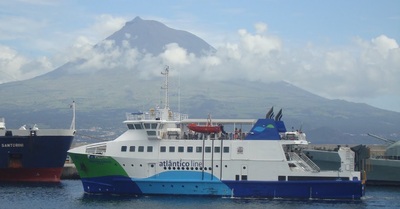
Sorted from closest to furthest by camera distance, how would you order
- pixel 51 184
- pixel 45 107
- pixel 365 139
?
pixel 51 184
pixel 45 107
pixel 365 139

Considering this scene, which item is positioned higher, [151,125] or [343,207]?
[151,125]

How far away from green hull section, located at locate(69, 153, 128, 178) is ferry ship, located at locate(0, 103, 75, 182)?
778 centimetres

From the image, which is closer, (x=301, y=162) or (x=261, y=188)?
(x=261, y=188)

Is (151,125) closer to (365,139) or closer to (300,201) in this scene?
(300,201)

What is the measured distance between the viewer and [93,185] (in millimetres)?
35281

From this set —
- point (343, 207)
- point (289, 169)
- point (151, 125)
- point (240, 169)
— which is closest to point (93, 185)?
point (151, 125)

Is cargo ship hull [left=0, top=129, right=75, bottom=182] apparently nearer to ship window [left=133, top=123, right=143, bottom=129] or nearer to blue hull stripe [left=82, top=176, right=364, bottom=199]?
ship window [left=133, top=123, right=143, bottom=129]

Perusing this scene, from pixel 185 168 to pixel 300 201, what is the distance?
5385mm

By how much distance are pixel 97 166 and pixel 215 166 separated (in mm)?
5593

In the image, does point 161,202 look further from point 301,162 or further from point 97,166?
point 301,162

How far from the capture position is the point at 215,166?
1331 inches

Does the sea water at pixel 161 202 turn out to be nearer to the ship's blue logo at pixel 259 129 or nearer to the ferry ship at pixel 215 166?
the ferry ship at pixel 215 166

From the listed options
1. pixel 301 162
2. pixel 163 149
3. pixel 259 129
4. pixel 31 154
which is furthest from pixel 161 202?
pixel 31 154

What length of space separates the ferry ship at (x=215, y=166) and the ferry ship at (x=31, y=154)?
8174mm
